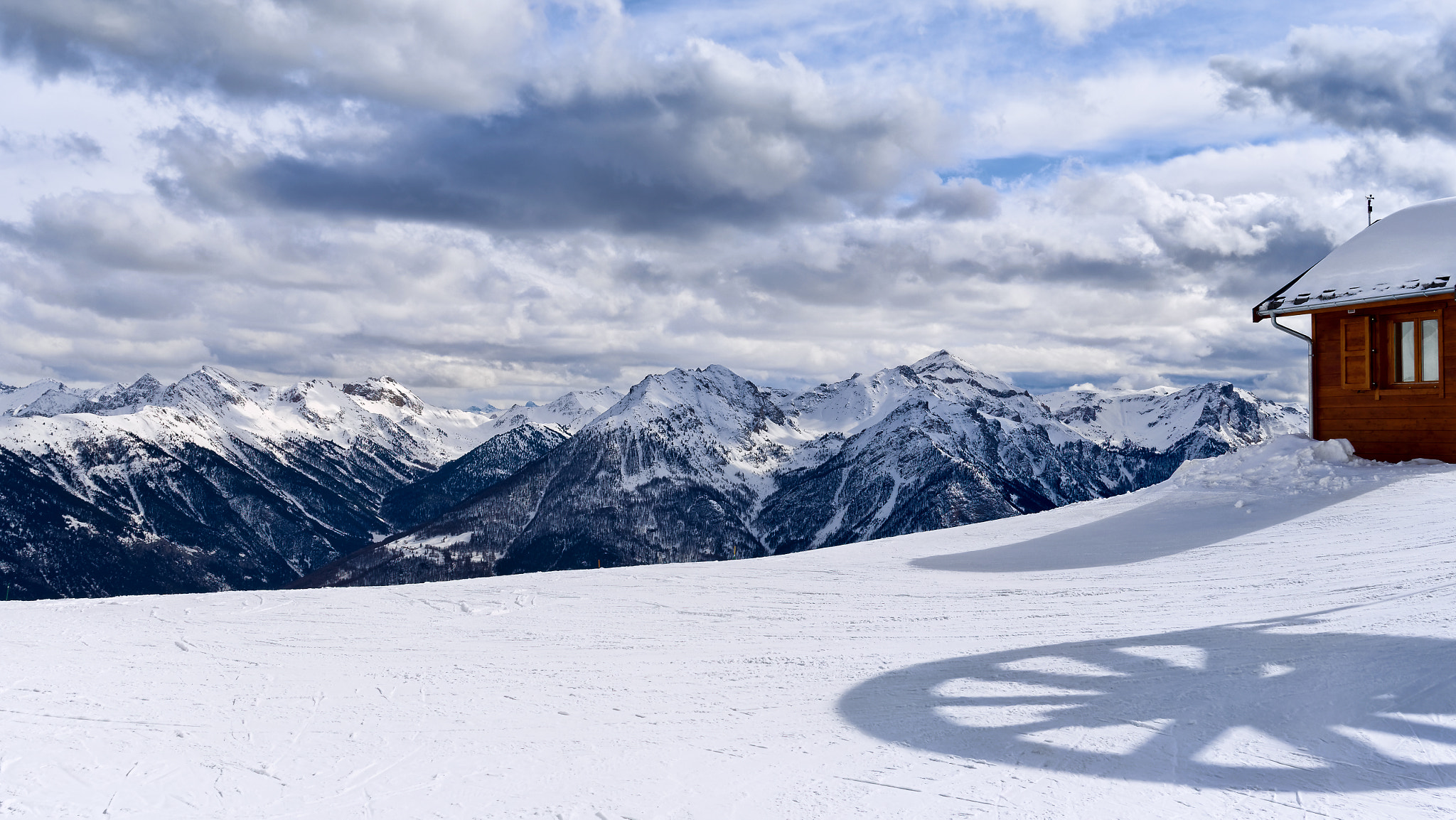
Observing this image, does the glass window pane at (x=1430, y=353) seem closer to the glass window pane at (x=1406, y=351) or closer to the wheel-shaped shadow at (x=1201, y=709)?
the glass window pane at (x=1406, y=351)

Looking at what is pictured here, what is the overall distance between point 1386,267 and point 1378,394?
310cm

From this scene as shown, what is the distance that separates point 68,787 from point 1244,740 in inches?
332

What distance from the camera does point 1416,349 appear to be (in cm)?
1955

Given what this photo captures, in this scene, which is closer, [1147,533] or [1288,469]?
[1147,533]

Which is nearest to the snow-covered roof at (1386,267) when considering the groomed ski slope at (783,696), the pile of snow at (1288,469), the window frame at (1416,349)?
the window frame at (1416,349)

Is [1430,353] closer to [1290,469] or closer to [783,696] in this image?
[1290,469]

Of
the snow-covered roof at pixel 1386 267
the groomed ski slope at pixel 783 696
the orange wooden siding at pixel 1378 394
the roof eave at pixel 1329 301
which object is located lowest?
the groomed ski slope at pixel 783 696

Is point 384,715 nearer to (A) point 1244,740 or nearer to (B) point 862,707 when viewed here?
(B) point 862,707

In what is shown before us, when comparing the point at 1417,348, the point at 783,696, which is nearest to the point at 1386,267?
the point at 1417,348

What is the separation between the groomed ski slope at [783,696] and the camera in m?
5.99

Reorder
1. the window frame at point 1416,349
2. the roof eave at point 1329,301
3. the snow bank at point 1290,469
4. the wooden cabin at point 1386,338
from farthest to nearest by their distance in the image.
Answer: the wooden cabin at point 1386,338 → the window frame at point 1416,349 → the roof eave at point 1329,301 → the snow bank at point 1290,469

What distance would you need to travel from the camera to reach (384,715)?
794 centimetres

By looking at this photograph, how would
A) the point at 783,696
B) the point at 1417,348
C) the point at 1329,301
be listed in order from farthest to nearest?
the point at 1329,301 → the point at 1417,348 → the point at 783,696

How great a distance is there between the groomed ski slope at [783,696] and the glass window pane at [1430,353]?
23.1 feet
